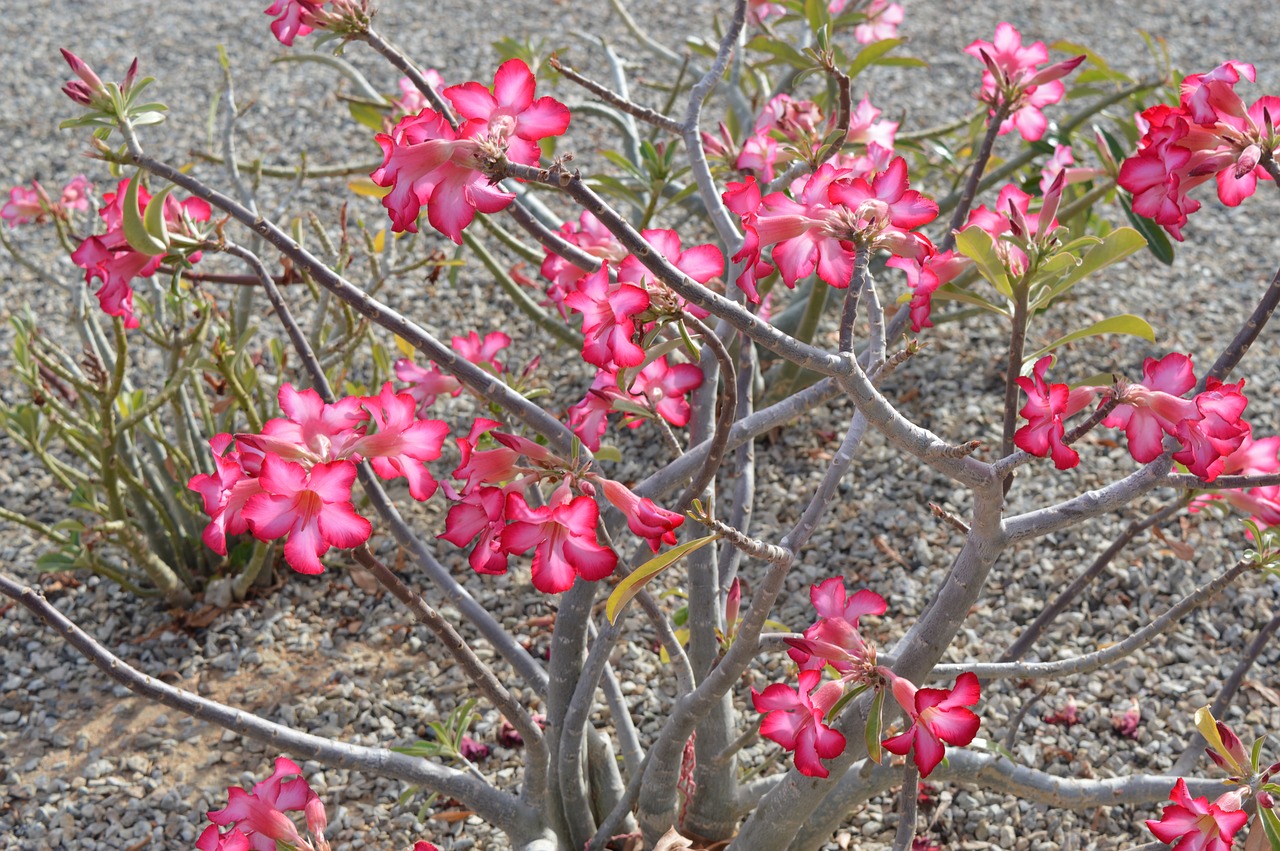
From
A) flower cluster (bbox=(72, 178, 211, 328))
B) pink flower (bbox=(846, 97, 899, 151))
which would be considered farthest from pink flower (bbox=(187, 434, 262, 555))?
pink flower (bbox=(846, 97, 899, 151))

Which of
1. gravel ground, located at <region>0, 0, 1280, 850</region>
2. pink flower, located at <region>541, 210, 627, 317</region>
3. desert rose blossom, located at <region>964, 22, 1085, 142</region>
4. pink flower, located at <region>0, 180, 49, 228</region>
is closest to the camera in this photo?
pink flower, located at <region>541, 210, 627, 317</region>

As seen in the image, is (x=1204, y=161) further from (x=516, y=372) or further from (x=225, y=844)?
(x=516, y=372)

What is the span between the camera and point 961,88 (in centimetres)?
448

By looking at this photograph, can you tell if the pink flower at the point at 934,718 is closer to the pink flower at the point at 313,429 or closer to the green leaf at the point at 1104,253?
the green leaf at the point at 1104,253

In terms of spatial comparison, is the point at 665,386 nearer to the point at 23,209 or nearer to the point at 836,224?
the point at 836,224

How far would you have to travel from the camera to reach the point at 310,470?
2.95 ft

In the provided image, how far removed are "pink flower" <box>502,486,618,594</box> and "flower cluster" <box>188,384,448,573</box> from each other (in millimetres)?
121

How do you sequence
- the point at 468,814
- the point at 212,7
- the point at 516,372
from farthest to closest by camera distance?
the point at 212,7 → the point at 516,372 → the point at 468,814

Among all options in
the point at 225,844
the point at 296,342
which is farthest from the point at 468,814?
the point at 296,342

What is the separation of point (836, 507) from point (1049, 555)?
18.2 inches

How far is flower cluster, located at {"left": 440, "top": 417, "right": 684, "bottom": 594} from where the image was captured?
90cm

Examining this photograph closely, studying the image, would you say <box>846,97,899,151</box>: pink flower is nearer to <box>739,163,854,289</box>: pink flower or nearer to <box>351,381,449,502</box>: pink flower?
<box>739,163,854,289</box>: pink flower

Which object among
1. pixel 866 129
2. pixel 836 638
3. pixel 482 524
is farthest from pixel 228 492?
pixel 866 129

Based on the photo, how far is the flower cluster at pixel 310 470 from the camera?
2.92 feet
